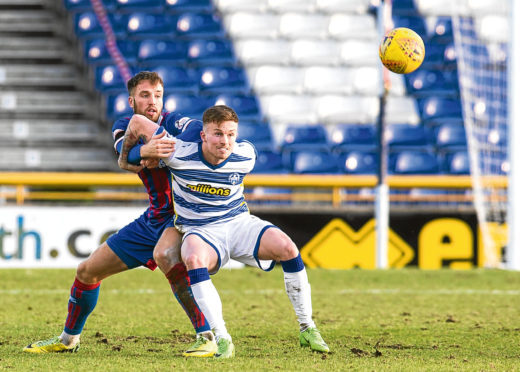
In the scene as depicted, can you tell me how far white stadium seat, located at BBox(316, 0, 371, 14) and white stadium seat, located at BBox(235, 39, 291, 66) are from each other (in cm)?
87

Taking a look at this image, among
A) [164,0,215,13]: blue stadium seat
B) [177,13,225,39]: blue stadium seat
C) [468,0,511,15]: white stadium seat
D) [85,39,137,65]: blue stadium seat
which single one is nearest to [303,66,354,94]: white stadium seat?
[177,13,225,39]: blue stadium seat

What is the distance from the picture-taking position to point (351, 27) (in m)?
13.9

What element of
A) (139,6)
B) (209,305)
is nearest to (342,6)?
(139,6)

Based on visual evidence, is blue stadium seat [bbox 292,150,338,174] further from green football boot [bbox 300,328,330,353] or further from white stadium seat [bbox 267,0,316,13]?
green football boot [bbox 300,328,330,353]

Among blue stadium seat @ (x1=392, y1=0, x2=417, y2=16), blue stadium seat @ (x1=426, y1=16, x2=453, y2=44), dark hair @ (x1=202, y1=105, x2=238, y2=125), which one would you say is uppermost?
blue stadium seat @ (x1=392, y1=0, x2=417, y2=16)

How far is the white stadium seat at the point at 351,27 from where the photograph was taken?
1383 centimetres

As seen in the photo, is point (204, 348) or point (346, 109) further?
point (346, 109)

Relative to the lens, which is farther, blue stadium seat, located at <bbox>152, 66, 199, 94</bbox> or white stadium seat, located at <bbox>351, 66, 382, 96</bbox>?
white stadium seat, located at <bbox>351, 66, 382, 96</bbox>

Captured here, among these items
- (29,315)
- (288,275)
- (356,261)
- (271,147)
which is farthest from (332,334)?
(271,147)

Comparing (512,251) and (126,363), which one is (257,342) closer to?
(126,363)

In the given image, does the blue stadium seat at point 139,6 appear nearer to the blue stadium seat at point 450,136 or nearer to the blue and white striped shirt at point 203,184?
the blue stadium seat at point 450,136

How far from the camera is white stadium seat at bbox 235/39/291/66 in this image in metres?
13.4

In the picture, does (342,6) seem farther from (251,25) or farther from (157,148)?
(157,148)

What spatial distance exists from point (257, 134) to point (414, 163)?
2.27m
